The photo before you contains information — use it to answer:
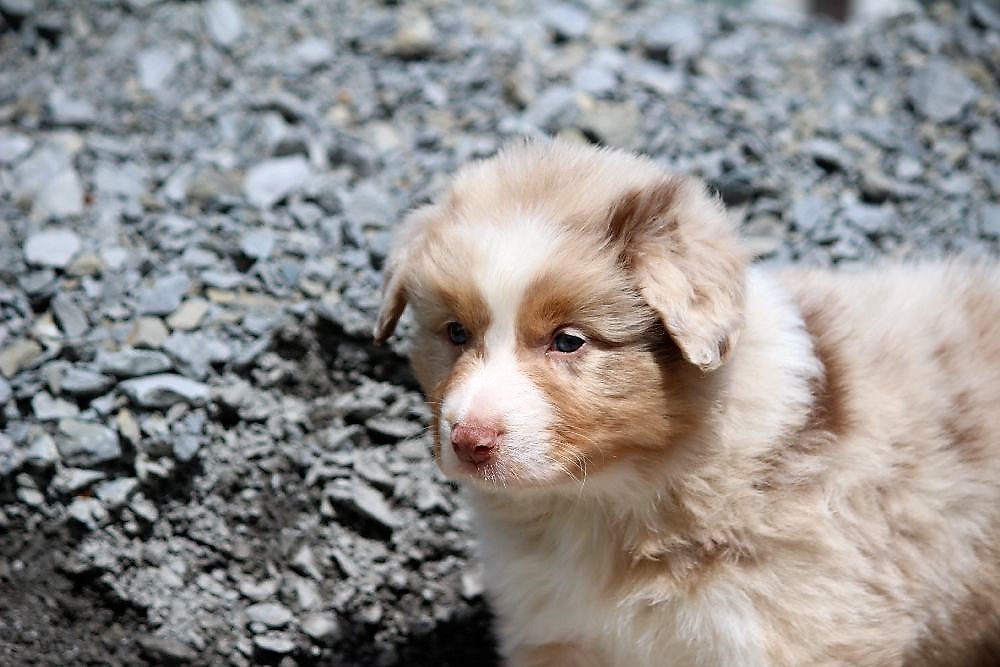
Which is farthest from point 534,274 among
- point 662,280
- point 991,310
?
point 991,310

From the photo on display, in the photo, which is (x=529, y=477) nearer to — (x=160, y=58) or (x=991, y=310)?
(x=991, y=310)

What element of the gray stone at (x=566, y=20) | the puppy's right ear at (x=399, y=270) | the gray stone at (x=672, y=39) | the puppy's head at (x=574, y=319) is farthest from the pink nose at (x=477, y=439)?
the gray stone at (x=566, y=20)

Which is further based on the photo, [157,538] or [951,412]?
[157,538]

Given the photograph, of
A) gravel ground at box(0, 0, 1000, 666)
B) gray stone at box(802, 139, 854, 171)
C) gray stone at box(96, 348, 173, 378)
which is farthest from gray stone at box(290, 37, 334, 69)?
gray stone at box(802, 139, 854, 171)

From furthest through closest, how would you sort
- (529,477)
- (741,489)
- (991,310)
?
1. (991,310)
2. (741,489)
3. (529,477)

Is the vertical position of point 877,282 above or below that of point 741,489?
above

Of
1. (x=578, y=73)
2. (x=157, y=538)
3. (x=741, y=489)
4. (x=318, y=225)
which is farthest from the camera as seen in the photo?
(x=578, y=73)
